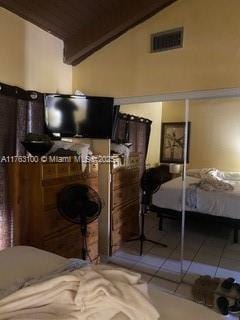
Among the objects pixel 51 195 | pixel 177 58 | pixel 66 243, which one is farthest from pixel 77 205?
pixel 177 58

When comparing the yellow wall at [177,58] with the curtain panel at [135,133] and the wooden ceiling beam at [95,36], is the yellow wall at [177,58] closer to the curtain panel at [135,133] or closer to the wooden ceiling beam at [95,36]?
the wooden ceiling beam at [95,36]

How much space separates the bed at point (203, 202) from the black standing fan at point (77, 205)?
1021 mm

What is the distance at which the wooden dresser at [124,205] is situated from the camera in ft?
10.6

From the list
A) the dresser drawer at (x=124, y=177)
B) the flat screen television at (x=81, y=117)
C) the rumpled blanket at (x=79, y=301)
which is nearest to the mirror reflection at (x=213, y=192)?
the dresser drawer at (x=124, y=177)

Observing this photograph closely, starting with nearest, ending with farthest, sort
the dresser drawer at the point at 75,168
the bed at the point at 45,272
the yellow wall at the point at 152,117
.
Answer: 1. the bed at the point at 45,272
2. the dresser drawer at the point at 75,168
3. the yellow wall at the point at 152,117

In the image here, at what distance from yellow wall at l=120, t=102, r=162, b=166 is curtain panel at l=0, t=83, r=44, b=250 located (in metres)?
1.13

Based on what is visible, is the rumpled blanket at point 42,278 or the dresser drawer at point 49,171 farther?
the dresser drawer at point 49,171

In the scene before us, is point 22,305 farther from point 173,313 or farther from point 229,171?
point 229,171

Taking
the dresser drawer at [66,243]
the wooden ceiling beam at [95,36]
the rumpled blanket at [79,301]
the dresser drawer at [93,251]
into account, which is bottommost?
the dresser drawer at [93,251]

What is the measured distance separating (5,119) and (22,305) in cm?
180

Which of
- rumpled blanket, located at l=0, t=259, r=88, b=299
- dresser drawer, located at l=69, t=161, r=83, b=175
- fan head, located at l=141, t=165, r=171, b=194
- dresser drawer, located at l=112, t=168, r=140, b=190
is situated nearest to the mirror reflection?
fan head, located at l=141, t=165, r=171, b=194

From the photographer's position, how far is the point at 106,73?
119 inches

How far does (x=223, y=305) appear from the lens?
217 cm

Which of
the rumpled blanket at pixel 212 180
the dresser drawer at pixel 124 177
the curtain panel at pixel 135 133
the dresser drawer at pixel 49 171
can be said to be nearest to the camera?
the dresser drawer at pixel 49 171
